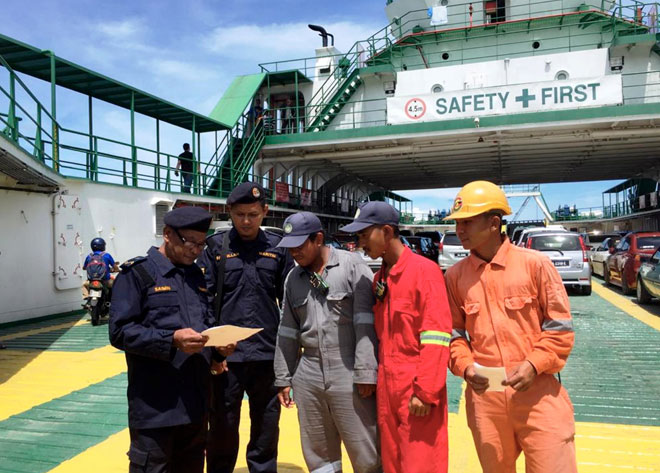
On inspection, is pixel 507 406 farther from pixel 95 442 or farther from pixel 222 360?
pixel 95 442

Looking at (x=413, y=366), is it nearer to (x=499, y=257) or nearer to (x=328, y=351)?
(x=328, y=351)

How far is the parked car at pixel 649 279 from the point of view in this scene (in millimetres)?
9719

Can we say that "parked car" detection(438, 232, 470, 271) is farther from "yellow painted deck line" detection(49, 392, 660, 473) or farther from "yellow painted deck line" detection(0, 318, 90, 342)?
"yellow painted deck line" detection(49, 392, 660, 473)

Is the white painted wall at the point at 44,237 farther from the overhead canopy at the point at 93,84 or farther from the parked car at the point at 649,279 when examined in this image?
the parked car at the point at 649,279

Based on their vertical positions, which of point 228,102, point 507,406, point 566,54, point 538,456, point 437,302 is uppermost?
point 566,54

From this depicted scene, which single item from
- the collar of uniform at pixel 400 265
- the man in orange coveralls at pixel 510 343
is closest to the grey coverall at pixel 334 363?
the collar of uniform at pixel 400 265

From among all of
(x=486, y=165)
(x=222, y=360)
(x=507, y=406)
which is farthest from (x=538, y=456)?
(x=486, y=165)

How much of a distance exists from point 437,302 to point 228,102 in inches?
752

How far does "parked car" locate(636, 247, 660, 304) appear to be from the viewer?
31.9ft

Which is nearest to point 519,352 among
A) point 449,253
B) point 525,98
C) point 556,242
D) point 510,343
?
point 510,343

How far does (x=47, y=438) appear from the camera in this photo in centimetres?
416

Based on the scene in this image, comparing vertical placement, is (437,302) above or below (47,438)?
above

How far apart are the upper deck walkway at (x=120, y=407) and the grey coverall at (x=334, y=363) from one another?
3.58 feet

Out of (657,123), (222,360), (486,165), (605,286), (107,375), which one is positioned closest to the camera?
(222,360)
